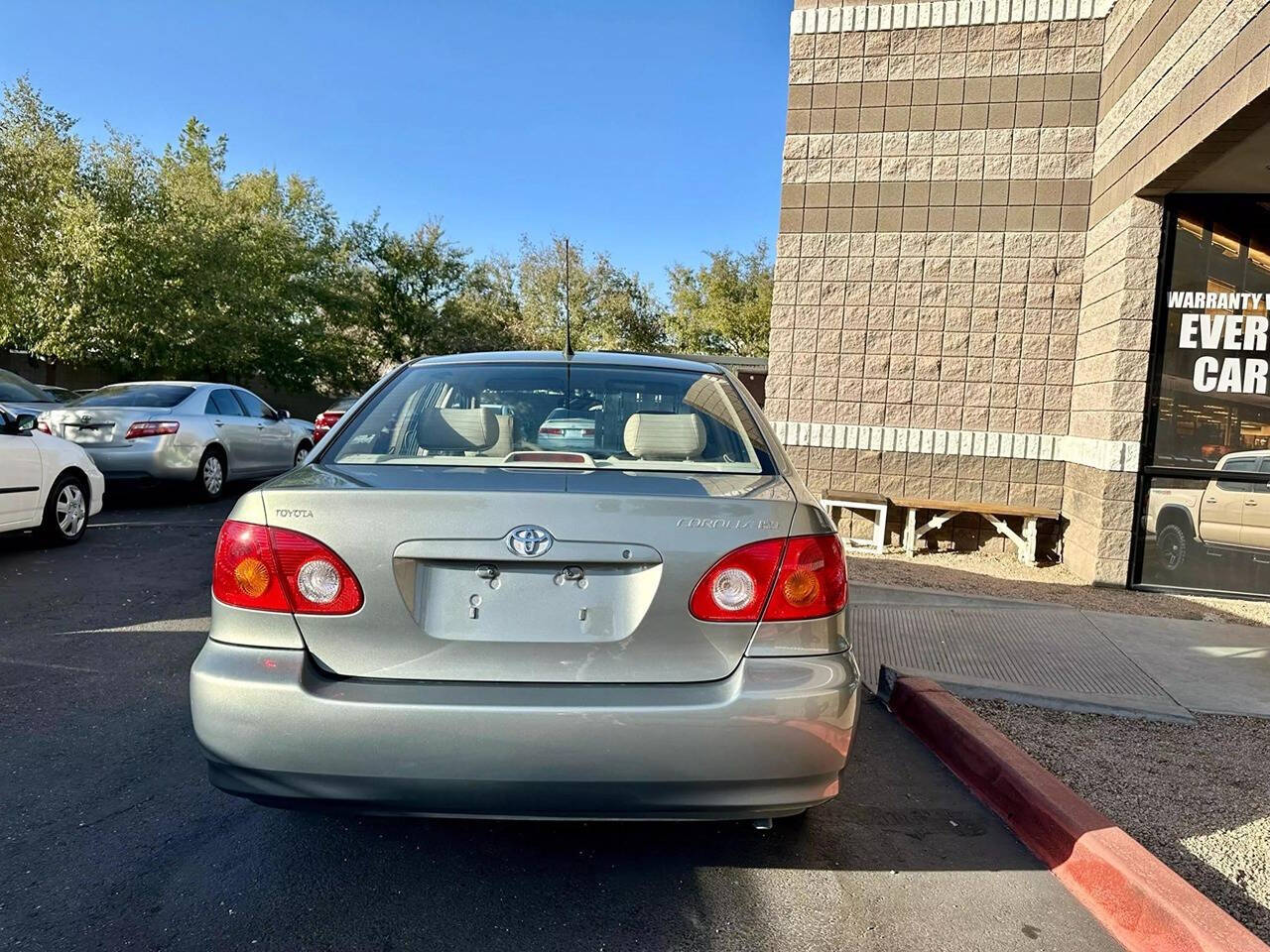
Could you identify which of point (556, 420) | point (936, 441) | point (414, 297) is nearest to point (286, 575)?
point (556, 420)

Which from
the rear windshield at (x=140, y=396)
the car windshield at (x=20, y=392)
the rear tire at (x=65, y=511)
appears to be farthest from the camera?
the car windshield at (x=20, y=392)

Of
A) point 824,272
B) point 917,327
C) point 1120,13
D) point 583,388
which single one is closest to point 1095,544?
point 917,327

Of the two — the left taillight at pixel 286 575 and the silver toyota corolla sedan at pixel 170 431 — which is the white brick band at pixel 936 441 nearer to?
the silver toyota corolla sedan at pixel 170 431

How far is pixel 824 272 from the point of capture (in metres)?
8.69

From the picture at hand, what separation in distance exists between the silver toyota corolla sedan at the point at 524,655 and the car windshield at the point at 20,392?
1262 cm

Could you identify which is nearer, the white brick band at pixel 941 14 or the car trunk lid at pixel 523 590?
the car trunk lid at pixel 523 590

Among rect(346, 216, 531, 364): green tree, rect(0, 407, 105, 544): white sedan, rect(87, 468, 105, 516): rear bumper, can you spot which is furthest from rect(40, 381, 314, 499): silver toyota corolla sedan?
rect(346, 216, 531, 364): green tree

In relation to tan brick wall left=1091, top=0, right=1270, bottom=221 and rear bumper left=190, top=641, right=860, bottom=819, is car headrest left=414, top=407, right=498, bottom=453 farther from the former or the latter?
tan brick wall left=1091, top=0, right=1270, bottom=221

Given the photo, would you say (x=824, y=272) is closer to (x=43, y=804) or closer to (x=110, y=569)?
(x=110, y=569)

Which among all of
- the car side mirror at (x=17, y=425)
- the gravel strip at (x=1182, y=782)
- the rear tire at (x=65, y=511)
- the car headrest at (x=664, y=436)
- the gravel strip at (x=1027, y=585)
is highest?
the car headrest at (x=664, y=436)

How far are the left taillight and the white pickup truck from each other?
6.73m

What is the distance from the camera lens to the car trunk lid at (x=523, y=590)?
229 cm

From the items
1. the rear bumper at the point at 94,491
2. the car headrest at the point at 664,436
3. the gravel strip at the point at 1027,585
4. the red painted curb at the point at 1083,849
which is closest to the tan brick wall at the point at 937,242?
the gravel strip at the point at 1027,585

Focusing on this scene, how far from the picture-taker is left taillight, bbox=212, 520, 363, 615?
234 centimetres
